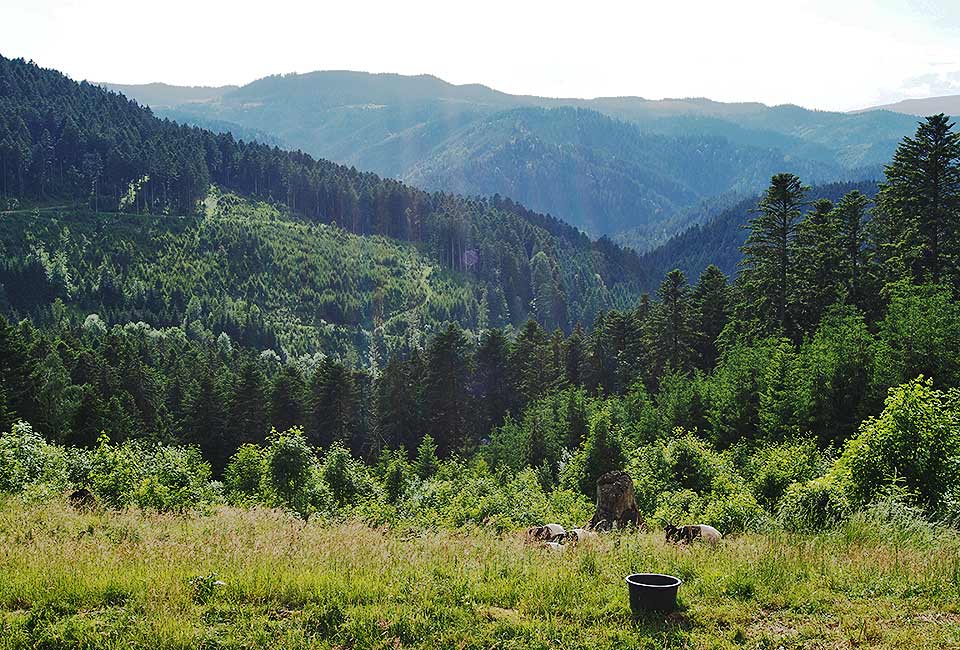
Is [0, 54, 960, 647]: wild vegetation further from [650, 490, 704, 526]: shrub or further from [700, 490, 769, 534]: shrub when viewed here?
[650, 490, 704, 526]: shrub

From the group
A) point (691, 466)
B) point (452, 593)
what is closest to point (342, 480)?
point (691, 466)

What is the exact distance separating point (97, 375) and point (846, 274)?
78.9m

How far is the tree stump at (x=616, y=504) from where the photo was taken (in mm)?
18234

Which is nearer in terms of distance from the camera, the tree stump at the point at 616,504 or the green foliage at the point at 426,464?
the tree stump at the point at 616,504

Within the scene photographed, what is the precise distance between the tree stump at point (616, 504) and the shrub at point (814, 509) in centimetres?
431

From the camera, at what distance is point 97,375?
7994 cm

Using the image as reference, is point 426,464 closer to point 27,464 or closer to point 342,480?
point 342,480

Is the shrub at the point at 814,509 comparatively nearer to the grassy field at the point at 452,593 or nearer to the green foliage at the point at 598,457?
the grassy field at the point at 452,593

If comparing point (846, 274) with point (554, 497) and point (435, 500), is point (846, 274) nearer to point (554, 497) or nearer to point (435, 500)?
point (554, 497)

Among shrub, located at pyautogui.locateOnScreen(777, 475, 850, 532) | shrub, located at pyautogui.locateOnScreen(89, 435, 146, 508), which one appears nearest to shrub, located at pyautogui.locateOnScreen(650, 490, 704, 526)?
shrub, located at pyautogui.locateOnScreen(777, 475, 850, 532)

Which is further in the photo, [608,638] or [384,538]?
[384,538]

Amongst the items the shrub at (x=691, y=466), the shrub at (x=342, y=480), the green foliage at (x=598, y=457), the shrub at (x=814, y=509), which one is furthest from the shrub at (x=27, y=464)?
the green foliage at (x=598, y=457)

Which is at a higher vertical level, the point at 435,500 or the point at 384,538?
the point at 384,538

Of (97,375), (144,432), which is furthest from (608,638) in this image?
(97,375)
